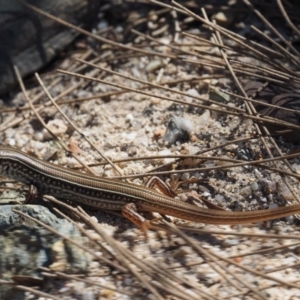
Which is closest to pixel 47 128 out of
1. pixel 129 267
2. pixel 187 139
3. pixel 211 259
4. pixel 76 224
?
pixel 187 139

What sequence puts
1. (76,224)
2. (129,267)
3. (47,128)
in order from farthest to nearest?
1. (47,128)
2. (76,224)
3. (129,267)

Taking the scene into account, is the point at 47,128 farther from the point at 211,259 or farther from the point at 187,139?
the point at 211,259

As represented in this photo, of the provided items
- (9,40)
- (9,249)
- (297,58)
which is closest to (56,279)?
(9,249)

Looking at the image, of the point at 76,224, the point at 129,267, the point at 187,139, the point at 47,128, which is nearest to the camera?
the point at 129,267

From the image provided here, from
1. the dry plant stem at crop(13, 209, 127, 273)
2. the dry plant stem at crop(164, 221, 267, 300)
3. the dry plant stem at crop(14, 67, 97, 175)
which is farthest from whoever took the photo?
the dry plant stem at crop(14, 67, 97, 175)

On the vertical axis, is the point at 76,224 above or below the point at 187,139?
below

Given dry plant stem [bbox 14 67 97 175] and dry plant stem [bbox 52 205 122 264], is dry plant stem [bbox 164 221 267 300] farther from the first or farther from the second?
dry plant stem [bbox 14 67 97 175]

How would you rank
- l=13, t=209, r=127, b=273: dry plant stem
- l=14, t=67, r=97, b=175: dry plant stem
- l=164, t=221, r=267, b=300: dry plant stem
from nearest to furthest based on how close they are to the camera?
l=164, t=221, r=267, b=300: dry plant stem < l=13, t=209, r=127, b=273: dry plant stem < l=14, t=67, r=97, b=175: dry plant stem

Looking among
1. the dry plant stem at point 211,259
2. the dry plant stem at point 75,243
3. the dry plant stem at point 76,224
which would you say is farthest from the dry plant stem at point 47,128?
the dry plant stem at point 211,259

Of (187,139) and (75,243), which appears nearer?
(75,243)

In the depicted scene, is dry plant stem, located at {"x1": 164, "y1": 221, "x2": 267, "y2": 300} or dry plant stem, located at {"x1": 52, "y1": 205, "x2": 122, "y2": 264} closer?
dry plant stem, located at {"x1": 164, "y1": 221, "x2": 267, "y2": 300}

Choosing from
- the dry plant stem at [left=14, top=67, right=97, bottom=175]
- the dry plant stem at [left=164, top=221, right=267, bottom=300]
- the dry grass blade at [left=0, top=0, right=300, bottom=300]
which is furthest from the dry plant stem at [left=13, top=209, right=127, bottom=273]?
the dry plant stem at [left=14, top=67, right=97, bottom=175]

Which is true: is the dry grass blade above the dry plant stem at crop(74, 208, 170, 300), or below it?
above
